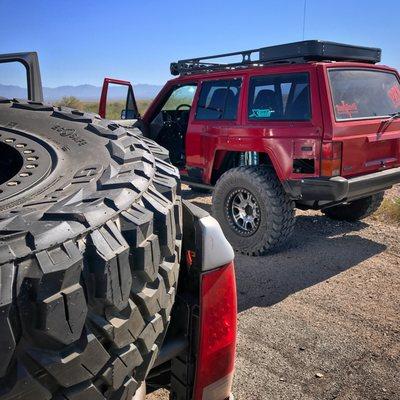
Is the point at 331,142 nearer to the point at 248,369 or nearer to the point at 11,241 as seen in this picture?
the point at 248,369

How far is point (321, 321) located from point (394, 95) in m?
3.19

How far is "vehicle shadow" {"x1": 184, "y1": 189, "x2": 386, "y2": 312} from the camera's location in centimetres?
421

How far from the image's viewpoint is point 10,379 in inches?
36.6

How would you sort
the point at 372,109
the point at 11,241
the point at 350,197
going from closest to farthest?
the point at 11,241, the point at 350,197, the point at 372,109

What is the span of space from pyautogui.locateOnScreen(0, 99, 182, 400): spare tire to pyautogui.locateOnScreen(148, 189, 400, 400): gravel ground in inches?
65.0

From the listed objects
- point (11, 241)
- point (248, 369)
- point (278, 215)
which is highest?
point (11, 241)

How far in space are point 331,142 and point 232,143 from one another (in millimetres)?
1288

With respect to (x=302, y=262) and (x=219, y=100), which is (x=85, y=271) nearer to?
(x=302, y=262)

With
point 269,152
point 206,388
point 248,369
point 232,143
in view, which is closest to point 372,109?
point 269,152

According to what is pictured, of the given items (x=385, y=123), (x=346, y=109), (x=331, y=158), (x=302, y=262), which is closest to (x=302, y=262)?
(x=302, y=262)

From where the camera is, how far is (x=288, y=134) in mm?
4688

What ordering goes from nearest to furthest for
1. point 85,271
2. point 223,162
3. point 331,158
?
point 85,271
point 331,158
point 223,162

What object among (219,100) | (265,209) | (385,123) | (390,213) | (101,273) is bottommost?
(390,213)

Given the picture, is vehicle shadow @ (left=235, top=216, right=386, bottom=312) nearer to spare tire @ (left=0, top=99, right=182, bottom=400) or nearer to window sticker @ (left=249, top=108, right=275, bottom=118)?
window sticker @ (left=249, top=108, right=275, bottom=118)
